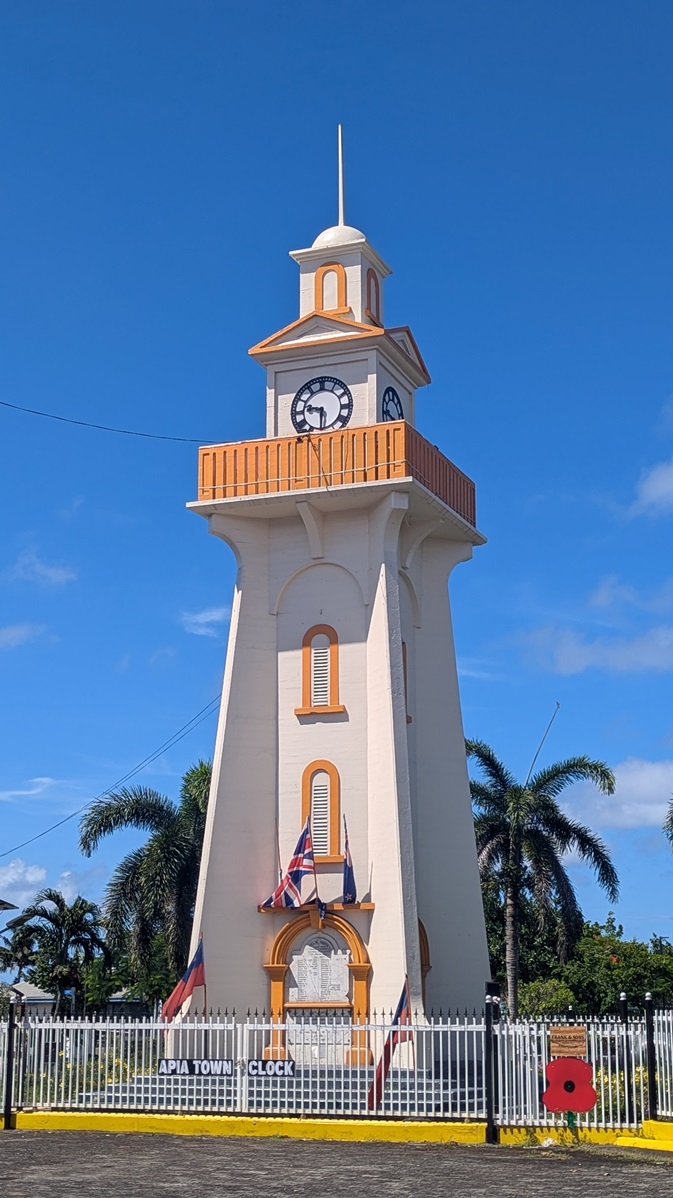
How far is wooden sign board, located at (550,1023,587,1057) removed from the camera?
19.8 metres

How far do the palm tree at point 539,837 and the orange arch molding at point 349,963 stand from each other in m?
10.8

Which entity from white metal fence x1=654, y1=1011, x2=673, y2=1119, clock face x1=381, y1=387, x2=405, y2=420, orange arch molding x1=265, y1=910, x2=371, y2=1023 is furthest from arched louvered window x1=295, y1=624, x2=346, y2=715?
white metal fence x1=654, y1=1011, x2=673, y2=1119

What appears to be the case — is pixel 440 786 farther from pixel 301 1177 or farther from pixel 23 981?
pixel 23 981

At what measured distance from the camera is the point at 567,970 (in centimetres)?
4406

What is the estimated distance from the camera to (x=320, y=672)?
29.3 metres

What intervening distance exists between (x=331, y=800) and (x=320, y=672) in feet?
8.57

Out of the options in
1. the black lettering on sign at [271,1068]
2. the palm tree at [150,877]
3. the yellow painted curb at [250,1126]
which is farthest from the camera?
the palm tree at [150,877]

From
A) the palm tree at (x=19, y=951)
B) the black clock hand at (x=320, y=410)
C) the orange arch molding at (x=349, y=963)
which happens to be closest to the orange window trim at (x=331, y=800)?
the orange arch molding at (x=349, y=963)

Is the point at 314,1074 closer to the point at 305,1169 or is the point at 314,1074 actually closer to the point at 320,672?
the point at 305,1169

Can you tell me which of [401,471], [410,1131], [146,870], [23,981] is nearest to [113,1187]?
[410,1131]

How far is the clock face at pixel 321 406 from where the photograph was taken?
30297 mm

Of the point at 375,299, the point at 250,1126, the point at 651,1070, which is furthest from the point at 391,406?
the point at 651,1070

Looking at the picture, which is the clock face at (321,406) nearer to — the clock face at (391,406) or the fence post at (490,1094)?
the clock face at (391,406)

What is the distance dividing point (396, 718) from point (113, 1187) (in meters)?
13.5
